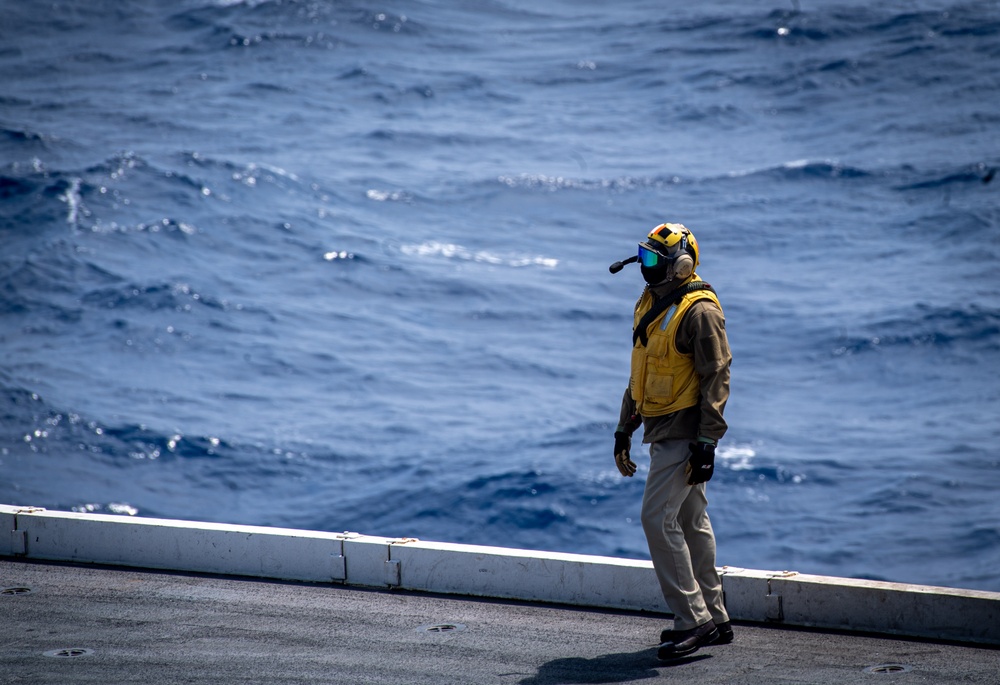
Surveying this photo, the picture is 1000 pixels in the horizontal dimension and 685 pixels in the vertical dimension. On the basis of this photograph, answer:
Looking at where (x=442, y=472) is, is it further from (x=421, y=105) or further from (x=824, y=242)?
(x=421, y=105)

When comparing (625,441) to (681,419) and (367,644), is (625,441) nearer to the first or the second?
(681,419)

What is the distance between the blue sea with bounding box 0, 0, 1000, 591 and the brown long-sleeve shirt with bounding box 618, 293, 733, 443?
17129 millimetres

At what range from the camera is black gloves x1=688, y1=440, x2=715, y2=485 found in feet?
20.8

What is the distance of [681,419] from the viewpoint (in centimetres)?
652

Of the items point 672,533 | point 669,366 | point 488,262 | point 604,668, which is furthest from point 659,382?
point 488,262

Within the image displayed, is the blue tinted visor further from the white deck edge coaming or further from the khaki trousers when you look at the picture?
the white deck edge coaming

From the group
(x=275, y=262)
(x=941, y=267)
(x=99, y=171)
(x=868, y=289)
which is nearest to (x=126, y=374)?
(x=275, y=262)

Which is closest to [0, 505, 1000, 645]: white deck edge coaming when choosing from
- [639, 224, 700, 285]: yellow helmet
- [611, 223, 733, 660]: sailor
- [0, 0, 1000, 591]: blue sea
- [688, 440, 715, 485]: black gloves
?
Result: [611, 223, 733, 660]: sailor

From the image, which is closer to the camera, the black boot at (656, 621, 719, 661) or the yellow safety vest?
the black boot at (656, 621, 719, 661)

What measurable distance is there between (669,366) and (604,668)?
1.60 m

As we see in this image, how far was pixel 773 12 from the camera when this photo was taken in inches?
2530

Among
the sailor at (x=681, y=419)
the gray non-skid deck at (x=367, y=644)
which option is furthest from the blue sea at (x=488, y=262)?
the sailor at (x=681, y=419)

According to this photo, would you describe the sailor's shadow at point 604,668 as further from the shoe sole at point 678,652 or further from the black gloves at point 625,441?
the black gloves at point 625,441

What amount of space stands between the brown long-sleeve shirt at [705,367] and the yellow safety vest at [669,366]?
0.12 feet
